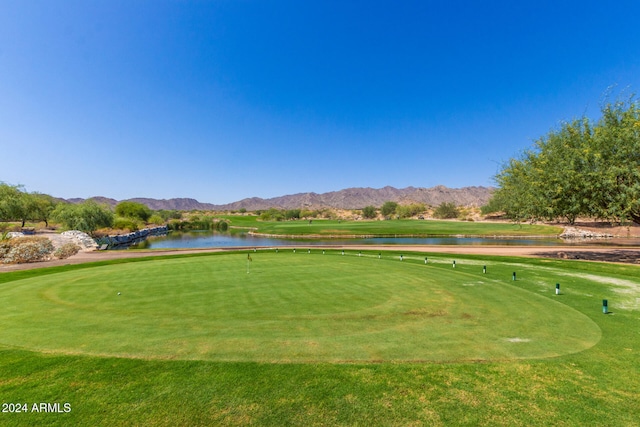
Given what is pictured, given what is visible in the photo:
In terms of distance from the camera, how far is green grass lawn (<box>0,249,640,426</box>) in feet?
19.0

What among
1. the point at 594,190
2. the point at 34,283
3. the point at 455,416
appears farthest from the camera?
the point at 594,190

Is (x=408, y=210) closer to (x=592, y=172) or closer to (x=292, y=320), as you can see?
(x=592, y=172)

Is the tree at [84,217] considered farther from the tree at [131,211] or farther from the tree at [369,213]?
the tree at [369,213]

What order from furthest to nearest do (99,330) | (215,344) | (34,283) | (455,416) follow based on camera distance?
(34,283), (99,330), (215,344), (455,416)

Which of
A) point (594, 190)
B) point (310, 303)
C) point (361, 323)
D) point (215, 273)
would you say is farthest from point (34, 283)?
point (594, 190)

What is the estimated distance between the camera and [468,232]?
8000 centimetres

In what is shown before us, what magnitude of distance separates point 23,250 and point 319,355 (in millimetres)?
40204

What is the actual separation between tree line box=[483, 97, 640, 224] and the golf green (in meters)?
15.5

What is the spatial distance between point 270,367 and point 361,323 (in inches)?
161

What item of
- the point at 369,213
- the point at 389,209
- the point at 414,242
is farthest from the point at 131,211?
the point at 389,209

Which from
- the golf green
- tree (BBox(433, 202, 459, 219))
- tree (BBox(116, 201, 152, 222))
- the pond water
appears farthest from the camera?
tree (BBox(433, 202, 459, 219))

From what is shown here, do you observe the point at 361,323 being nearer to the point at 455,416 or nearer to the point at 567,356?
the point at 455,416

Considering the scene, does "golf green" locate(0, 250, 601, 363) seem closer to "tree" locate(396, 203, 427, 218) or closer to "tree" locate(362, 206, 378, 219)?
"tree" locate(396, 203, 427, 218)

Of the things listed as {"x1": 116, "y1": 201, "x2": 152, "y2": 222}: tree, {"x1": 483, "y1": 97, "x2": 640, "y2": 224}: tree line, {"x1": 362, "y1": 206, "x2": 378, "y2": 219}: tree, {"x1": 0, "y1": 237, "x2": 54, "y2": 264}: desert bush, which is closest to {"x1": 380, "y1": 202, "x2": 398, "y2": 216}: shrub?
{"x1": 362, "y1": 206, "x2": 378, "y2": 219}: tree
